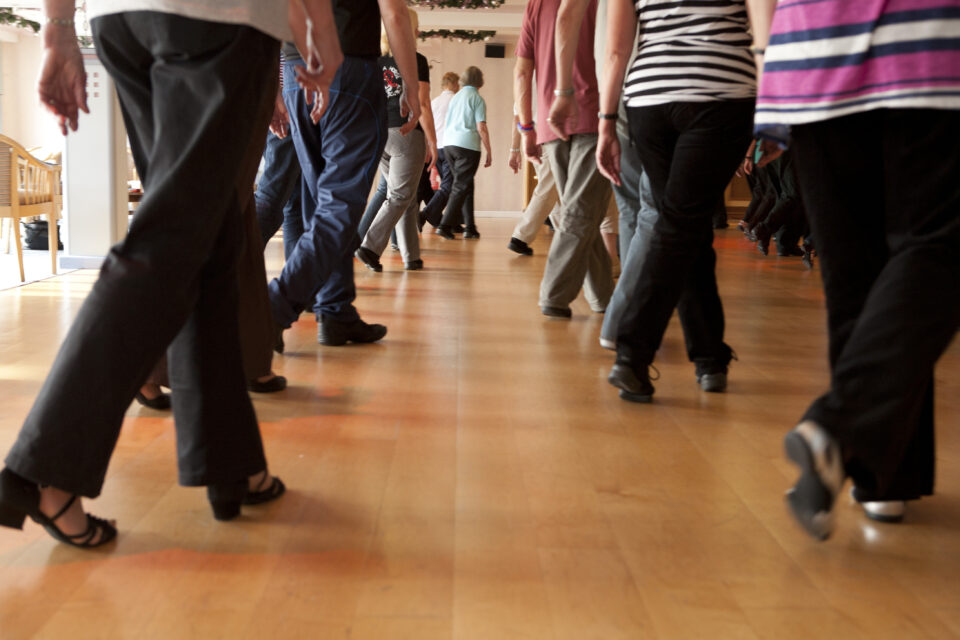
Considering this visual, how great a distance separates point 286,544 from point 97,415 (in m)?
0.34

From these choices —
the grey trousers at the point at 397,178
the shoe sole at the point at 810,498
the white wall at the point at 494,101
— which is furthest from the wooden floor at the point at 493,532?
the white wall at the point at 494,101

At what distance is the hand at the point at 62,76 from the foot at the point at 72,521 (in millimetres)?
578

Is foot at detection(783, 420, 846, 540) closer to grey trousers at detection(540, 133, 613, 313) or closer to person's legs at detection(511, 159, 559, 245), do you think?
grey trousers at detection(540, 133, 613, 313)

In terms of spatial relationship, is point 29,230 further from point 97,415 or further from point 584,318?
point 97,415

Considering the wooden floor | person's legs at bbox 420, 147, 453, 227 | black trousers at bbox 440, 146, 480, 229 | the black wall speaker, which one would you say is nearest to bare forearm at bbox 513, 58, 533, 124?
the wooden floor

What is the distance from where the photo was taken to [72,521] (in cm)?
139

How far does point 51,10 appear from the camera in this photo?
4.71ft

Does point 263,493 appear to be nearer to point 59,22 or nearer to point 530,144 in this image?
point 59,22

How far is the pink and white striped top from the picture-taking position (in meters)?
1.30

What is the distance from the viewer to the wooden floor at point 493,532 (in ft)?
4.03

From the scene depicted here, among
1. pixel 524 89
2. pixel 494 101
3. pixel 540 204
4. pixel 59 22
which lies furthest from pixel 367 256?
pixel 494 101

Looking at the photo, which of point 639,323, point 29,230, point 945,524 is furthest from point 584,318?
point 29,230

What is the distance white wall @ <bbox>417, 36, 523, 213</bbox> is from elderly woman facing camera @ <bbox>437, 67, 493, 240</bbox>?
6382 millimetres

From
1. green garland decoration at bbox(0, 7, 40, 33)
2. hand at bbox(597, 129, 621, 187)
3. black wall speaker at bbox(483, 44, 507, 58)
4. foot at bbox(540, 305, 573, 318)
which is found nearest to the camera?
hand at bbox(597, 129, 621, 187)
